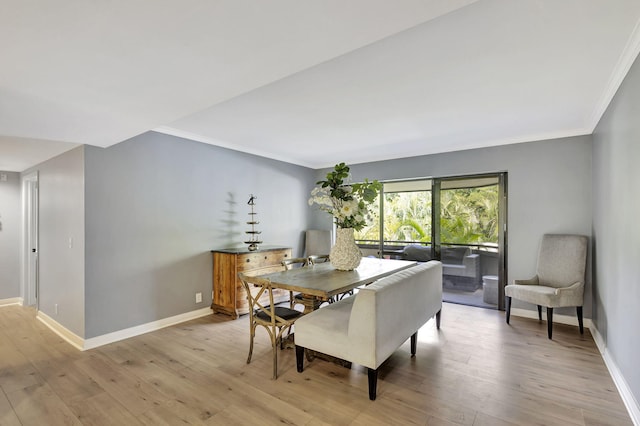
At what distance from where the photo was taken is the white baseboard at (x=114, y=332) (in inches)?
127

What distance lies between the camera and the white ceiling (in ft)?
4.28

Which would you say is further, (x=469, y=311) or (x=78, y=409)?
(x=469, y=311)

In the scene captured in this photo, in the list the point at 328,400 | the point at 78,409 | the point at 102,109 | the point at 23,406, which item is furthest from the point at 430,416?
the point at 102,109

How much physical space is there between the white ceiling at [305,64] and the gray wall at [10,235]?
2001 mm

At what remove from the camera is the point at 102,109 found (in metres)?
2.25

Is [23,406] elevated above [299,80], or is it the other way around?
[299,80]

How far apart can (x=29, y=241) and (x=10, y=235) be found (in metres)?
0.61

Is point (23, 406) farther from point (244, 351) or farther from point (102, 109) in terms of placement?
point (102, 109)

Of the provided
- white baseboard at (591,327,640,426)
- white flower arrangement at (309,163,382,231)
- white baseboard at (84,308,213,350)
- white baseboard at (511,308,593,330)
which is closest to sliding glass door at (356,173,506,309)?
white baseboard at (511,308,593,330)

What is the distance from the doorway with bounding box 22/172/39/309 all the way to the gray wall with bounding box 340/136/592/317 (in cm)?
643

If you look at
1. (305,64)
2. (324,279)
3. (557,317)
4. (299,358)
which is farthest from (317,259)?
(557,317)

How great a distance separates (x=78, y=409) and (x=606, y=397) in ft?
12.5

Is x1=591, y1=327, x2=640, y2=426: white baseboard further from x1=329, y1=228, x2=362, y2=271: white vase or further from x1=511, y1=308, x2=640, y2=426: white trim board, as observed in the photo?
x1=329, y1=228, x2=362, y2=271: white vase

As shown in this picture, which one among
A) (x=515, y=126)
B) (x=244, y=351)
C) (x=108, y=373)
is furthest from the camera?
(x=515, y=126)
